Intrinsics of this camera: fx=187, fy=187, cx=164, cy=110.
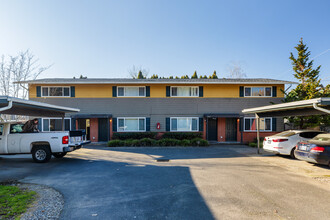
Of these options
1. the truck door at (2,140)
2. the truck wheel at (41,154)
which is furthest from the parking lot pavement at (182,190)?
the truck door at (2,140)

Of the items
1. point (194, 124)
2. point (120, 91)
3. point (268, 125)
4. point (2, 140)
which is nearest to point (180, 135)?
point (194, 124)

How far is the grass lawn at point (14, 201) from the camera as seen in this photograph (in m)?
3.83

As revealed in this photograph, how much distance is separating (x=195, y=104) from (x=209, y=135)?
3033 millimetres

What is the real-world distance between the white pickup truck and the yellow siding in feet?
24.9

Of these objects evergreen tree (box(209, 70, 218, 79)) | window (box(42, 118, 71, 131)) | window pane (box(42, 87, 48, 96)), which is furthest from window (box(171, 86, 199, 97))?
evergreen tree (box(209, 70, 218, 79))

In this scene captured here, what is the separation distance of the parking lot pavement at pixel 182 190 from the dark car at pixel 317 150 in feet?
2.62

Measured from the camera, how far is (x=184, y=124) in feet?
53.6

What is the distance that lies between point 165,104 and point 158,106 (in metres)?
0.63

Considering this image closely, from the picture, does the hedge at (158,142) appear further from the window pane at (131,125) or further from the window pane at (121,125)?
the window pane at (121,125)

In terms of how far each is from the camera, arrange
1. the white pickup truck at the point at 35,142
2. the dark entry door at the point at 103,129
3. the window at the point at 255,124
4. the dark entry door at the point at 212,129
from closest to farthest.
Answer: the white pickup truck at the point at 35,142 → the dark entry door at the point at 103,129 → the window at the point at 255,124 → the dark entry door at the point at 212,129

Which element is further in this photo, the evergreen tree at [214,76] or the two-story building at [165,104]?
the evergreen tree at [214,76]

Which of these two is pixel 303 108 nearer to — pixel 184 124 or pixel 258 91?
pixel 258 91

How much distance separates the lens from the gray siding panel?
52.6 feet

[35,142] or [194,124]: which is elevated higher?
[194,124]
